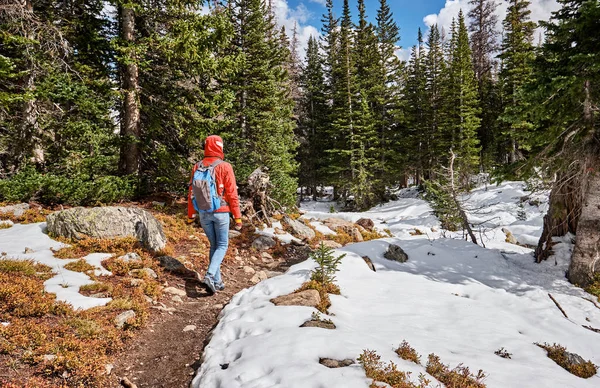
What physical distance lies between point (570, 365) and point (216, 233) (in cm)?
585

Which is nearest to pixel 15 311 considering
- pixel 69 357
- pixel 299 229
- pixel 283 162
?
pixel 69 357

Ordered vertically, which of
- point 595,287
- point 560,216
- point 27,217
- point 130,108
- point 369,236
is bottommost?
point 595,287

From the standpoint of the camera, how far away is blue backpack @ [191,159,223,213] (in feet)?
19.0

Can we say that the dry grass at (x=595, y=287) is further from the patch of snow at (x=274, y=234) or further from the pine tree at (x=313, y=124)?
the pine tree at (x=313, y=124)

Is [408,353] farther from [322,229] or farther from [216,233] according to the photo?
[322,229]

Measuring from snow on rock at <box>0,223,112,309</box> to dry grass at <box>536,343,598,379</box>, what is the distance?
6.81 metres

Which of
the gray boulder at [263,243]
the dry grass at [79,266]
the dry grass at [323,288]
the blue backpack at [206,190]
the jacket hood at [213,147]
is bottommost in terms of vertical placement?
the dry grass at [323,288]

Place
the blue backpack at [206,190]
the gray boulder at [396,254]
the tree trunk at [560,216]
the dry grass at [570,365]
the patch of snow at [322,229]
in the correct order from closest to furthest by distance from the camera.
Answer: the dry grass at [570,365] < the blue backpack at [206,190] < the tree trunk at [560,216] < the gray boulder at [396,254] < the patch of snow at [322,229]

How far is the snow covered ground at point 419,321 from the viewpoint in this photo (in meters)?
3.47

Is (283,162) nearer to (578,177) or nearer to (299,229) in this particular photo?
(299,229)

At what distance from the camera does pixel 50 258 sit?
20.1 ft

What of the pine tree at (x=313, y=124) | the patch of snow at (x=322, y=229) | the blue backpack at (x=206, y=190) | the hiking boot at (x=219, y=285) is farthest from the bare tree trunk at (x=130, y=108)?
the pine tree at (x=313, y=124)

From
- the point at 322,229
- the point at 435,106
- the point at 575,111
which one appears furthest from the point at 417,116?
the point at 575,111

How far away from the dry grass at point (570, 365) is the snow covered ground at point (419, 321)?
3.8 inches
